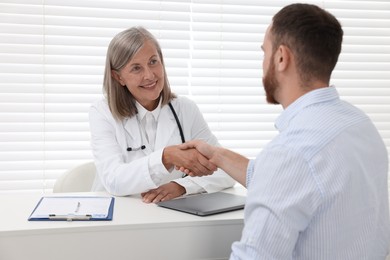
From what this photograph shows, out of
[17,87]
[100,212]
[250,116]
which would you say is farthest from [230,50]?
[100,212]

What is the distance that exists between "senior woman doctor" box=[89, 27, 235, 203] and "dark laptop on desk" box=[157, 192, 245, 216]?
0.11 metres

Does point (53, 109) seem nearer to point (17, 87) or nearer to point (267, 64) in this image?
point (17, 87)

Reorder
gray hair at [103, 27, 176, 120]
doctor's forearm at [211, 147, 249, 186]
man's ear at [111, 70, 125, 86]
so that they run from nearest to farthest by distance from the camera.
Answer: doctor's forearm at [211, 147, 249, 186] < gray hair at [103, 27, 176, 120] < man's ear at [111, 70, 125, 86]

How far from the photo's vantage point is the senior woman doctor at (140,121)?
1.99 meters

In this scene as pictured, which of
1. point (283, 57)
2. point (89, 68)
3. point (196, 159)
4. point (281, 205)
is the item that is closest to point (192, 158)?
point (196, 159)

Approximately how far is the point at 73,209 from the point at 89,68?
1326 millimetres

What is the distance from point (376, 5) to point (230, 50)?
1.03 metres

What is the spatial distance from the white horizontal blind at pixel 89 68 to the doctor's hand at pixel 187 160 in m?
1.05

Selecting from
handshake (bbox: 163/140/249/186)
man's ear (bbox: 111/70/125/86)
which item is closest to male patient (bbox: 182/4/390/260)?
handshake (bbox: 163/140/249/186)

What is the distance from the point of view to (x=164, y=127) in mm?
2318

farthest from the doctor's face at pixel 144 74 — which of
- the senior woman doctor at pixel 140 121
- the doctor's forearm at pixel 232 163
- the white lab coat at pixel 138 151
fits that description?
the doctor's forearm at pixel 232 163

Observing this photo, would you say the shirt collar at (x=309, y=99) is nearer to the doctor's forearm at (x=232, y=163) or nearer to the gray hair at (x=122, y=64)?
the doctor's forearm at (x=232, y=163)

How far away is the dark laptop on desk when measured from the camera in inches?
66.2

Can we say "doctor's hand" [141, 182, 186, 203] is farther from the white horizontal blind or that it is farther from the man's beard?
the white horizontal blind
